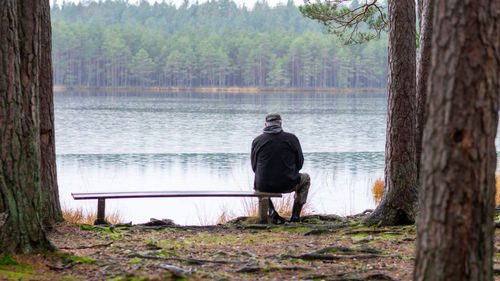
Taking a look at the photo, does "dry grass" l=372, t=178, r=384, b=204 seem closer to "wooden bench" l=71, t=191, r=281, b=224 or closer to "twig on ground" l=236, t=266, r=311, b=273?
"wooden bench" l=71, t=191, r=281, b=224

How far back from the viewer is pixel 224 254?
5.11m

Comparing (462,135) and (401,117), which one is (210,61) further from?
(462,135)

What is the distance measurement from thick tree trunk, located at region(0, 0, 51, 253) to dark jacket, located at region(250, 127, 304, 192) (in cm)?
313

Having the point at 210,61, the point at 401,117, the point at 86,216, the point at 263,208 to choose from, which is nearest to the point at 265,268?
the point at 401,117

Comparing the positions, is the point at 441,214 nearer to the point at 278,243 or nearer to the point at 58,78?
the point at 278,243

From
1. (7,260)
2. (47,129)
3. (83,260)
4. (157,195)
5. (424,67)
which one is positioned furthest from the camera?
(157,195)

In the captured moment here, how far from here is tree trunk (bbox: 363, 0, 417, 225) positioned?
6.54 m

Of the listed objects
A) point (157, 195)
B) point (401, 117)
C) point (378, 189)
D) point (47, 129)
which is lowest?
point (378, 189)


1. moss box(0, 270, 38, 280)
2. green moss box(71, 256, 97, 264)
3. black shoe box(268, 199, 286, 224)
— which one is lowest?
black shoe box(268, 199, 286, 224)

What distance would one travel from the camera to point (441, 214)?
287cm

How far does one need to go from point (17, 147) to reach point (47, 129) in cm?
192

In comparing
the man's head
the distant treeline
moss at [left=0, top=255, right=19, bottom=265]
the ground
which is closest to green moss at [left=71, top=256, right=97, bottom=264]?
the ground

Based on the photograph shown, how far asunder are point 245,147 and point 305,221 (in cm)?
1513

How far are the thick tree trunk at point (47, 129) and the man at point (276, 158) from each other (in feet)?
7.55
